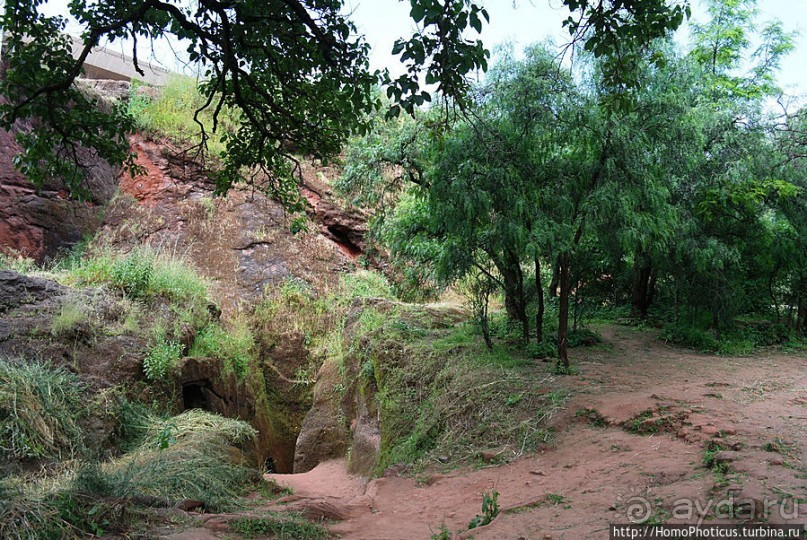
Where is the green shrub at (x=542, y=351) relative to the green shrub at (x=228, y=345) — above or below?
above

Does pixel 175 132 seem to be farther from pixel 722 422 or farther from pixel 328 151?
pixel 722 422

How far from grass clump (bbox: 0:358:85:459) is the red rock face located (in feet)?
22.6

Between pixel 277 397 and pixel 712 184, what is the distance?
30.6 ft

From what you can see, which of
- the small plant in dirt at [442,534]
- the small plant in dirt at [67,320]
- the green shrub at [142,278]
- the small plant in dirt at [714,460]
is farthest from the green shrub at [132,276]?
the small plant in dirt at [714,460]

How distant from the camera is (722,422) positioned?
17.5 ft

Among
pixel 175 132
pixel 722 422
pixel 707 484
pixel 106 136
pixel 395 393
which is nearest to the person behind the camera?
pixel 707 484

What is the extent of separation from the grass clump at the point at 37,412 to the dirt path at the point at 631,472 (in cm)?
234

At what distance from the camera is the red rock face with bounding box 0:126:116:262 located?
12.6 meters

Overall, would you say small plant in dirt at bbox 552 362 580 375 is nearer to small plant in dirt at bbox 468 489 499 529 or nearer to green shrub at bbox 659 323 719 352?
small plant in dirt at bbox 468 489 499 529

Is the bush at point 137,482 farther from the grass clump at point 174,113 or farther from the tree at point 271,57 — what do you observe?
the grass clump at point 174,113

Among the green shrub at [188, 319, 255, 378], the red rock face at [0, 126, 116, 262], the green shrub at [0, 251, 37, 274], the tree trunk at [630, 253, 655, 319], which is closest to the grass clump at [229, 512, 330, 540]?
the green shrub at [188, 319, 255, 378]

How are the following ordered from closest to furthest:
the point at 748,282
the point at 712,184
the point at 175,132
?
the point at 712,184 → the point at 748,282 → the point at 175,132

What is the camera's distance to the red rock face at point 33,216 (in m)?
12.6

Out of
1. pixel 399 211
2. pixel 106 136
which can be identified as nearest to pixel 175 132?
pixel 399 211
